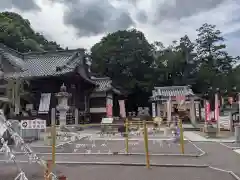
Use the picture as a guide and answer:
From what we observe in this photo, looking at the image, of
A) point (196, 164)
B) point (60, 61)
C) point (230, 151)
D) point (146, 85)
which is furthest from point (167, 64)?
point (196, 164)

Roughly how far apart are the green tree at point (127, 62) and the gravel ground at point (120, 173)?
31778 millimetres

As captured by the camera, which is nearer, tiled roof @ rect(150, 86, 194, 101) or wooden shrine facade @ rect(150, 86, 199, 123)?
wooden shrine facade @ rect(150, 86, 199, 123)

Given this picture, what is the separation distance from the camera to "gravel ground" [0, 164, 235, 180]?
742cm

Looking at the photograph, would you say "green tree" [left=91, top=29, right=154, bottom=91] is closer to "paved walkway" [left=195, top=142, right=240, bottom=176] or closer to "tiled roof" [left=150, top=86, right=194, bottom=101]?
"tiled roof" [left=150, top=86, right=194, bottom=101]

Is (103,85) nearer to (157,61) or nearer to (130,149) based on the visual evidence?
(157,61)

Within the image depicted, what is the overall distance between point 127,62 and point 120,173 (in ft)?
111

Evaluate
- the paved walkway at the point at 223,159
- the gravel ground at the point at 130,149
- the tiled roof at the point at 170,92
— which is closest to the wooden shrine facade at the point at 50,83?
the tiled roof at the point at 170,92

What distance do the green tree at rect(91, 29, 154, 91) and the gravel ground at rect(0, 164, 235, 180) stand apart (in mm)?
31778

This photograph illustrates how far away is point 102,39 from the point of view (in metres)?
49.7

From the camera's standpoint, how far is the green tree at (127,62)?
4131cm

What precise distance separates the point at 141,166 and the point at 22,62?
26425 mm

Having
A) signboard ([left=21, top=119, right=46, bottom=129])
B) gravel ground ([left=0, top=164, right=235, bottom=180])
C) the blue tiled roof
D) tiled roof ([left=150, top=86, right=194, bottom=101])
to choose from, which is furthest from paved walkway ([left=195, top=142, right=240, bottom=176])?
→ tiled roof ([left=150, top=86, right=194, bottom=101])

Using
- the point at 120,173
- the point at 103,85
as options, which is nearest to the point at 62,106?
the point at 103,85

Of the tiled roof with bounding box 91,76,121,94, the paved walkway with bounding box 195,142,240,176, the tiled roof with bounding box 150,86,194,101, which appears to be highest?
the tiled roof with bounding box 91,76,121,94
